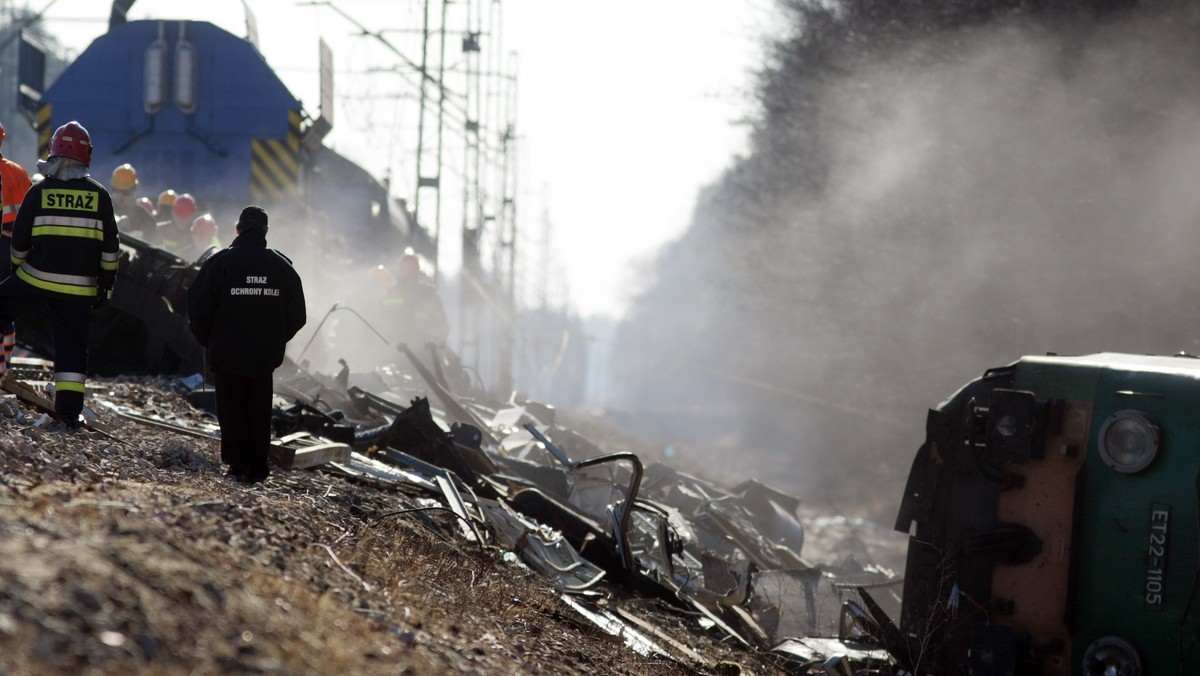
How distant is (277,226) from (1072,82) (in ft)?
38.1

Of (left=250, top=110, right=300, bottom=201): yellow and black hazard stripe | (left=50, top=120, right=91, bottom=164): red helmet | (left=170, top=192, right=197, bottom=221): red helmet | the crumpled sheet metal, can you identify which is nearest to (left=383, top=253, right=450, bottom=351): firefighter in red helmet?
(left=250, top=110, right=300, bottom=201): yellow and black hazard stripe

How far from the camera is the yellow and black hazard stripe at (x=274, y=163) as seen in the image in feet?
63.4

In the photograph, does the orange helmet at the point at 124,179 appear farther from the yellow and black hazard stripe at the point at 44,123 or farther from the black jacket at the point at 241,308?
the black jacket at the point at 241,308

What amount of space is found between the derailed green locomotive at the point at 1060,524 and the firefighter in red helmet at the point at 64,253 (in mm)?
4974

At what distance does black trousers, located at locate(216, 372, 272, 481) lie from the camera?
773 cm

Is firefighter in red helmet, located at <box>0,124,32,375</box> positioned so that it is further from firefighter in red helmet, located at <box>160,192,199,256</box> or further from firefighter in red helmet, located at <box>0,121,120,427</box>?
firefighter in red helmet, located at <box>160,192,199,256</box>

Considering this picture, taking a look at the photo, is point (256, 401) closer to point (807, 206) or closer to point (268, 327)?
point (268, 327)

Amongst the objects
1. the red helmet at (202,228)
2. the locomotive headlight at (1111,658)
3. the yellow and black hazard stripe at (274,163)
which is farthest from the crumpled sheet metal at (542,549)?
the yellow and black hazard stripe at (274,163)

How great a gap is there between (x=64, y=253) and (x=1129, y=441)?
6106 millimetres

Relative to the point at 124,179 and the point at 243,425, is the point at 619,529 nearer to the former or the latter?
the point at 243,425

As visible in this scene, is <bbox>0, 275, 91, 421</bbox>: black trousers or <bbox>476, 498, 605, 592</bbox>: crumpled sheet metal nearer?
<bbox>0, 275, 91, 421</bbox>: black trousers

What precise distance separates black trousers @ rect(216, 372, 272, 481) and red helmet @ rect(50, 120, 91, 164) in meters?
1.70

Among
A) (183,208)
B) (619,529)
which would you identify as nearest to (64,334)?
(619,529)

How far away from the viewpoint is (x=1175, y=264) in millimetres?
17297
